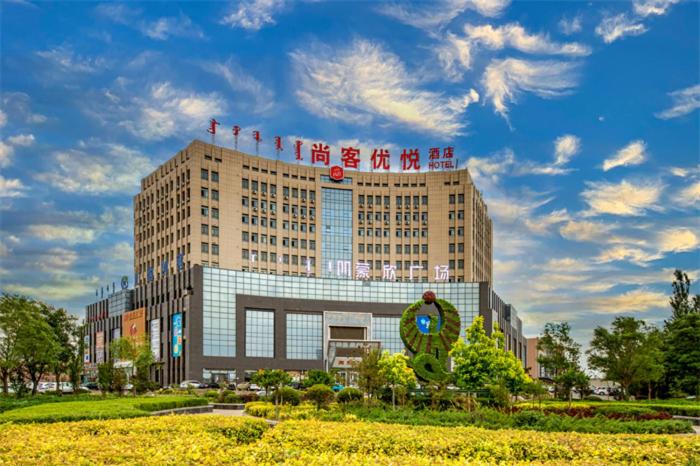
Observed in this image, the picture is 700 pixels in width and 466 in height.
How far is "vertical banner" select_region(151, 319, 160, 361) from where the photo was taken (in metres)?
74.9

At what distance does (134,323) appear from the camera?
8112cm

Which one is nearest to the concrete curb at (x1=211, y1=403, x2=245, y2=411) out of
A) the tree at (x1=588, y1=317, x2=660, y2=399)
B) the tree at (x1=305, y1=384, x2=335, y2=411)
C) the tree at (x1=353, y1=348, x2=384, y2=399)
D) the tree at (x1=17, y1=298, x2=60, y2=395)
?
the tree at (x1=353, y1=348, x2=384, y2=399)

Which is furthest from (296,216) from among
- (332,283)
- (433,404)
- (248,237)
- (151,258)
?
(433,404)

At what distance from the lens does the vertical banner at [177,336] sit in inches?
2783

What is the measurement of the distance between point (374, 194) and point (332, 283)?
17436 millimetres

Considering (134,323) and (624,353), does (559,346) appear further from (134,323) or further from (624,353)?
(134,323)

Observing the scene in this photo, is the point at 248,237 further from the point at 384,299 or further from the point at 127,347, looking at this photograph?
the point at 127,347

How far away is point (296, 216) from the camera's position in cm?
8688

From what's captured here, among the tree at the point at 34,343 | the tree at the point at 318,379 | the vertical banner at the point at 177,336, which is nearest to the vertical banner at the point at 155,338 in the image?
the vertical banner at the point at 177,336

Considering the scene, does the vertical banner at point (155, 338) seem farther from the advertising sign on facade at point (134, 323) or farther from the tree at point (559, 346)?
the tree at point (559, 346)

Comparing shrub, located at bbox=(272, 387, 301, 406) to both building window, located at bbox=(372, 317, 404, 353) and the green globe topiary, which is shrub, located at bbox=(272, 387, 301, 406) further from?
building window, located at bbox=(372, 317, 404, 353)

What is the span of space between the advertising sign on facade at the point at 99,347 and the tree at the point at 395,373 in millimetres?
68571

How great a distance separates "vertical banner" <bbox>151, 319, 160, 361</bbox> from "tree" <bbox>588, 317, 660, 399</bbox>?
48258 mm

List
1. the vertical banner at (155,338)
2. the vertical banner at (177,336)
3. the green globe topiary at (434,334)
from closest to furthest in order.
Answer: the green globe topiary at (434,334)
the vertical banner at (177,336)
the vertical banner at (155,338)
